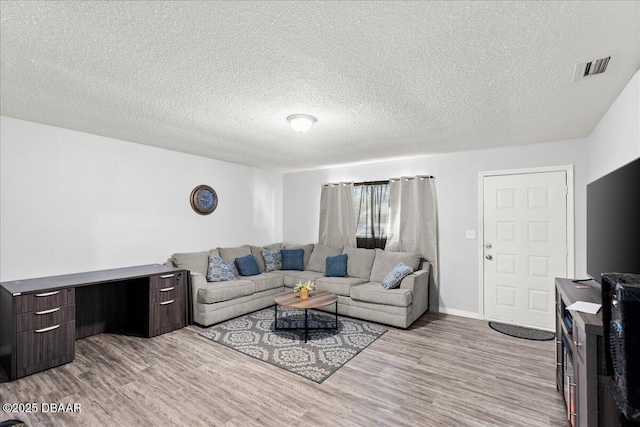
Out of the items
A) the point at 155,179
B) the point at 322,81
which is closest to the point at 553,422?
the point at 322,81

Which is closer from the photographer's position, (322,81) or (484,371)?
(322,81)

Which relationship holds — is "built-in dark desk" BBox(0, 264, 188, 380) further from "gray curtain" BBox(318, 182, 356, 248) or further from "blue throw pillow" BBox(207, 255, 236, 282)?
"gray curtain" BBox(318, 182, 356, 248)

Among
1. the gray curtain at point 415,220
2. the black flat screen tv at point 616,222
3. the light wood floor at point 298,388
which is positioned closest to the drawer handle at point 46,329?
the light wood floor at point 298,388

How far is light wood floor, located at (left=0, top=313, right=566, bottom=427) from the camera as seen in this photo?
2141 mm

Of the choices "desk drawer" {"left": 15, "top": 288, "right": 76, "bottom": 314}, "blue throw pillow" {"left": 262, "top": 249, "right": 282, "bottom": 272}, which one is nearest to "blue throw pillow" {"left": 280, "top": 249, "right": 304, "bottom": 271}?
"blue throw pillow" {"left": 262, "top": 249, "right": 282, "bottom": 272}

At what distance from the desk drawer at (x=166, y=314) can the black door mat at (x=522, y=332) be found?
4.15 meters

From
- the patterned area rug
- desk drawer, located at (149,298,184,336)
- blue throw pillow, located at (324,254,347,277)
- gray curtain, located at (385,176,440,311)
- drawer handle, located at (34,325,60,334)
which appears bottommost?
the patterned area rug

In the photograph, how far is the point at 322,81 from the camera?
7.23ft

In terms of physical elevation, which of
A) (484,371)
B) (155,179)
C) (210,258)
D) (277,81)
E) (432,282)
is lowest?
(484,371)

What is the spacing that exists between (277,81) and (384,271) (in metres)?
3.42

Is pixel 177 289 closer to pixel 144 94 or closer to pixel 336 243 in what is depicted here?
pixel 144 94

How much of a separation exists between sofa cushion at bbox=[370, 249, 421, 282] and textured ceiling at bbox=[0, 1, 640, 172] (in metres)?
1.97

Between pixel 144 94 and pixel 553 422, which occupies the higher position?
pixel 144 94

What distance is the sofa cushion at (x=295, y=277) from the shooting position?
197 inches
